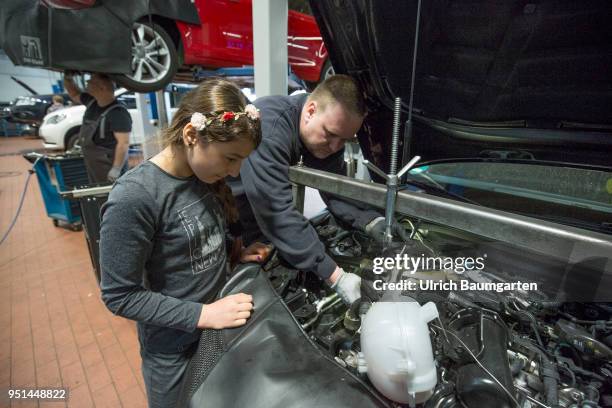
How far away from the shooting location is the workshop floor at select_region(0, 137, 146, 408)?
4.91 ft

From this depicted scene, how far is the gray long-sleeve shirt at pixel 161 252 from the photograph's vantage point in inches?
27.3

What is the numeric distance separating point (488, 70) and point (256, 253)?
1.03 metres

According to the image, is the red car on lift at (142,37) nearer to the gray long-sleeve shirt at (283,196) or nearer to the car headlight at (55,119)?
the gray long-sleeve shirt at (283,196)

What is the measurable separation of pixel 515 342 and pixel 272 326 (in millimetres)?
541

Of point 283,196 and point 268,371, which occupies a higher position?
point 283,196

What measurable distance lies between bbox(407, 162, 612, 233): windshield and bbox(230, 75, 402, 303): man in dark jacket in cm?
46

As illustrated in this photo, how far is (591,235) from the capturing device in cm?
54

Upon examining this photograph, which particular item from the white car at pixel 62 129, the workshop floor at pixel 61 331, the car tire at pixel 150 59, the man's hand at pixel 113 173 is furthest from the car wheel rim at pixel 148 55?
the white car at pixel 62 129

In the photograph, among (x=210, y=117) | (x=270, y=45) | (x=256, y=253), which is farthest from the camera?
(x=270, y=45)

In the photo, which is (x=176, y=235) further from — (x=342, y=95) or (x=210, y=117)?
(x=342, y=95)

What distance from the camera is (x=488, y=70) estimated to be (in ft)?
3.53

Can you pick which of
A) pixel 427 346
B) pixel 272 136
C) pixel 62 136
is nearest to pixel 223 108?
pixel 272 136

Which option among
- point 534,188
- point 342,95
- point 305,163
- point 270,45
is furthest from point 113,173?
point 534,188

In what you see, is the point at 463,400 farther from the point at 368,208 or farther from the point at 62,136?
the point at 62,136
